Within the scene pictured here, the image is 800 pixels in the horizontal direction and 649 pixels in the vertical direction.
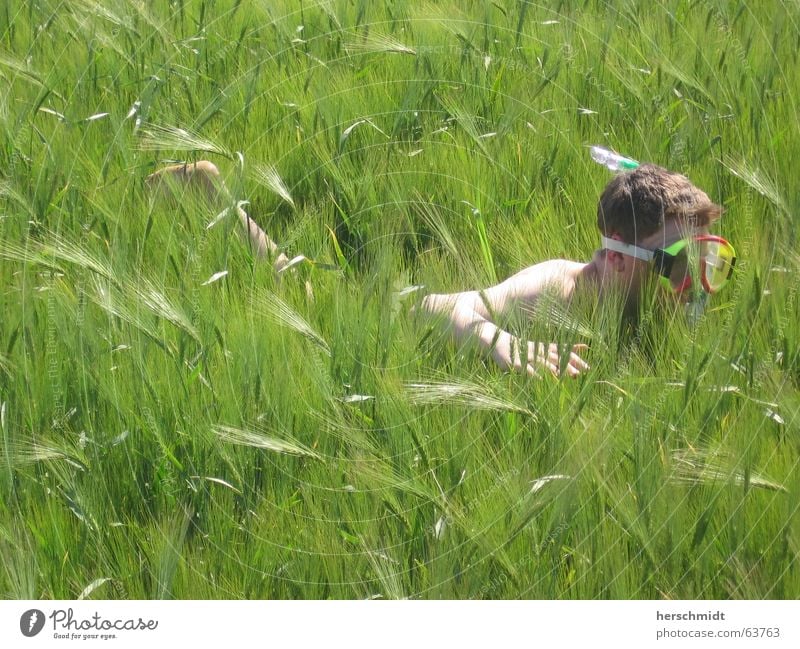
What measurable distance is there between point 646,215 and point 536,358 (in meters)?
0.55

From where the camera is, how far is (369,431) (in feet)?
5.43

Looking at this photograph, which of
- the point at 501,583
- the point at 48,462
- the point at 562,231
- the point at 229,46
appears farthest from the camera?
the point at 229,46

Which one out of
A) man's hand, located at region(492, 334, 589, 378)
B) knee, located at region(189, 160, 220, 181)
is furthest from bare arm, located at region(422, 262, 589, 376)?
knee, located at region(189, 160, 220, 181)

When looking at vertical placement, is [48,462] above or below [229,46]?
below

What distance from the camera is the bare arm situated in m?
1.68

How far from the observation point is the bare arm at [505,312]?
168 centimetres

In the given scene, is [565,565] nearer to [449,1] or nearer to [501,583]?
[501,583]

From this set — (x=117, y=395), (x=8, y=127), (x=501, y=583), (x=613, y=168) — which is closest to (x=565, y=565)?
(x=501, y=583)

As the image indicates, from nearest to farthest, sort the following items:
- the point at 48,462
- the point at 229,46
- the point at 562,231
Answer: the point at 48,462 < the point at 562,231 < the point at 229,46

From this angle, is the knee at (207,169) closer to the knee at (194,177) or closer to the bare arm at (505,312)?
the knee at (194,177)

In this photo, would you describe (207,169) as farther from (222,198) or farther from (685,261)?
(685,261)

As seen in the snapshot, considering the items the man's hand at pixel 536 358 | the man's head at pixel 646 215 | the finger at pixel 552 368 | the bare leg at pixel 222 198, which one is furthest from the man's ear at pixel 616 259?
the bare leg at pixel 222 198

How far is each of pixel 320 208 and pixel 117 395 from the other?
0.69 meters

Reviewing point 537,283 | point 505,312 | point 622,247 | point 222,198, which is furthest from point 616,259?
point 222,198
